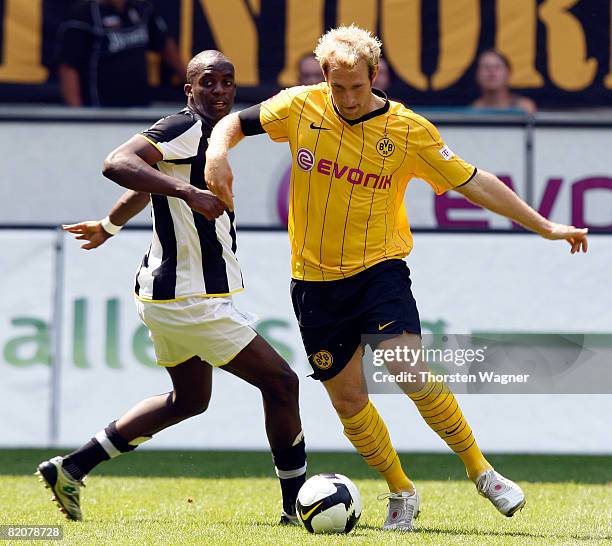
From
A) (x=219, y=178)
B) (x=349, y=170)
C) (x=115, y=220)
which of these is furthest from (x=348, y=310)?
(x=115, y=220)

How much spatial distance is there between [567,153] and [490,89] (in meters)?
0.86

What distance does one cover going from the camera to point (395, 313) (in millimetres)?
5660

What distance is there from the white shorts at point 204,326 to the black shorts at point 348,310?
11.4 inches

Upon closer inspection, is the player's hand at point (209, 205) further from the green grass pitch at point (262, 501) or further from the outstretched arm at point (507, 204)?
the green grass pitch at point (262, 501)

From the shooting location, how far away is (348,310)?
5.80m

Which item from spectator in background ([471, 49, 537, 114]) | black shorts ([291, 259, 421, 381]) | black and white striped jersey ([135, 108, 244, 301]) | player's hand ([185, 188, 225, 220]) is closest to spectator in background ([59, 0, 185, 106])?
spectator in background ([471, 49, 537, 114])

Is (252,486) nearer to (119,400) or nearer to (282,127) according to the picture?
(119,400)

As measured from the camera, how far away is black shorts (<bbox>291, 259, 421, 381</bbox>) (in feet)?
18.7

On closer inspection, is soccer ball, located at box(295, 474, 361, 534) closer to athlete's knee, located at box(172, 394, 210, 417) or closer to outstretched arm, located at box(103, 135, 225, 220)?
athlete's knee, located at box(172, 394, 210, 417)

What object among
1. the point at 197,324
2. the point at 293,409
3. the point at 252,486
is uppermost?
the point at 197,324

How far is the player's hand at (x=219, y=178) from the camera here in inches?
204

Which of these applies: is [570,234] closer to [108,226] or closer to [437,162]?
[437,162]

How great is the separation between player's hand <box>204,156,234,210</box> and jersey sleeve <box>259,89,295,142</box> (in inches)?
21.4

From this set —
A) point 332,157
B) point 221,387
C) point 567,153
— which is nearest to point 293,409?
point 332,157
